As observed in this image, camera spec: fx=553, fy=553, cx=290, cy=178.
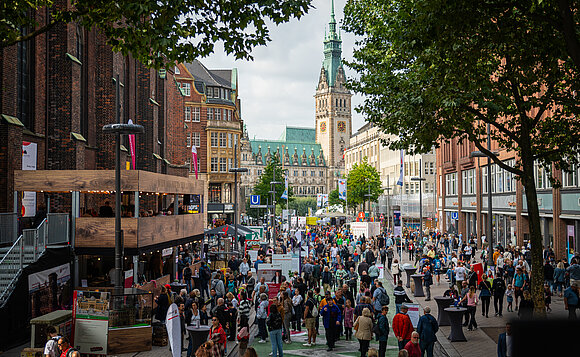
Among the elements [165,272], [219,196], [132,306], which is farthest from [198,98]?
[132,306]

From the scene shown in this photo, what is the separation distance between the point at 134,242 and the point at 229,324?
5.28 meters

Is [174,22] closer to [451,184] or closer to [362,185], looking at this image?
[451,184]

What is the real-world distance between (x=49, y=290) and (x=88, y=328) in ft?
13.5

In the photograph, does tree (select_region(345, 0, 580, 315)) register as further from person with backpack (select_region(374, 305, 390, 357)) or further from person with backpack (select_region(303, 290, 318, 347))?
person with backpack (select_region(303, 290, 318, 347))

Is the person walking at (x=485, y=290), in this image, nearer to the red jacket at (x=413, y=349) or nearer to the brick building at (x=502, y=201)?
the brick building at (x=502, y=201)

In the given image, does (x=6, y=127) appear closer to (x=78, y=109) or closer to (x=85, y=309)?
(x=78, y=109)

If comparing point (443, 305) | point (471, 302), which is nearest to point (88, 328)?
point (443, 305)

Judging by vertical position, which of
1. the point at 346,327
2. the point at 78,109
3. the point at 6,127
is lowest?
the point at 346,327

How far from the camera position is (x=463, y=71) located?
570 inches

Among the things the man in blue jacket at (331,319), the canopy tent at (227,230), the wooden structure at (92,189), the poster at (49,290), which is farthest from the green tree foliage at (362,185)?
the man in blue jacket at (331,319)

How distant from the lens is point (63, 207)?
78.2 ft

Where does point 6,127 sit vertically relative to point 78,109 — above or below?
below

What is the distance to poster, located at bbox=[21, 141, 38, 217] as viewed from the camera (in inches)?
838

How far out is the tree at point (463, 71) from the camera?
12812 mm
